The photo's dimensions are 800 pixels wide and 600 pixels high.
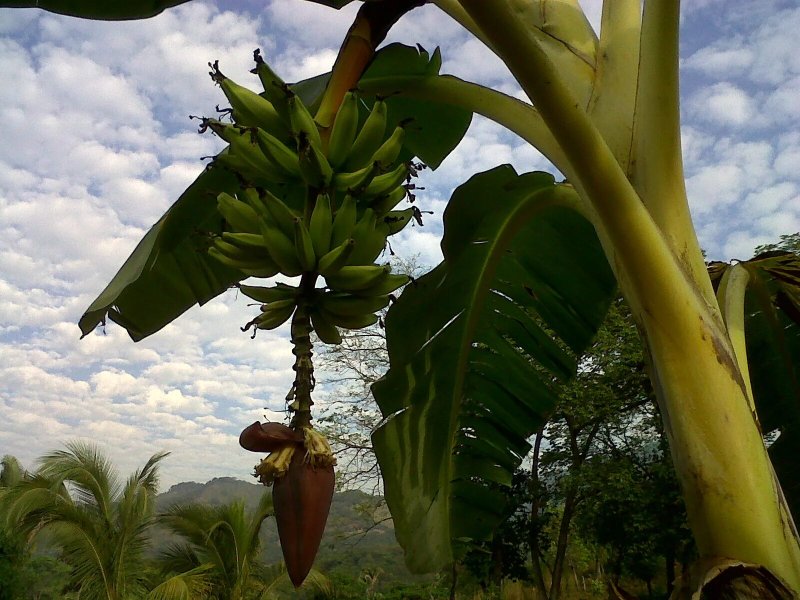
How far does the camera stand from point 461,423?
71.7 inches

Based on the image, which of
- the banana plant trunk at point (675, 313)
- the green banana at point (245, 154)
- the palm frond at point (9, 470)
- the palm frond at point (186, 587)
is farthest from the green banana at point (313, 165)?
the palm frond at point (9, 470)

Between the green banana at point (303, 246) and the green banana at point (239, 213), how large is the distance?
0.16 meters

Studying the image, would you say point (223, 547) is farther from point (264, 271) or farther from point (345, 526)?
point (264, 271)

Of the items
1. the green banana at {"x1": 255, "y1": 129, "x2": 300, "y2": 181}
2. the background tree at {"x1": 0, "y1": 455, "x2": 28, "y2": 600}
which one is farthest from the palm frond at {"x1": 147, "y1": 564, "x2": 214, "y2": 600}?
the green banana at {"x1": 255, "y1": 129, "x2": 300, "y2": 181}

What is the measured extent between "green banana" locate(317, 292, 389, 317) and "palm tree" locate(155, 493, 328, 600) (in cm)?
807

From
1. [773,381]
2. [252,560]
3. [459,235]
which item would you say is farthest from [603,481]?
[459,235]

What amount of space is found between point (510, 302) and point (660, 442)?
9447 millimetres

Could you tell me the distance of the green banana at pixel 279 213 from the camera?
103 centimetres

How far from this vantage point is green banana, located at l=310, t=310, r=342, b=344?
979 millimetres

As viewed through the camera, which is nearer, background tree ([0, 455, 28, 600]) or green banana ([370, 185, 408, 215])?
green banana ([370, 185, 408, 215])

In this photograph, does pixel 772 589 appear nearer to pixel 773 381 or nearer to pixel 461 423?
pixel 461 423

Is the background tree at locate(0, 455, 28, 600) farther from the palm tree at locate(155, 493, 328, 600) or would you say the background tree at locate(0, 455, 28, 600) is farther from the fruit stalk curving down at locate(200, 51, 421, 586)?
the fruit stalk curving down at locate(200, 51, 421, 586)

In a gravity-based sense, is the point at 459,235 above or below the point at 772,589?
above

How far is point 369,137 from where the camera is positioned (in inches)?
49.0
